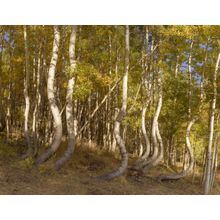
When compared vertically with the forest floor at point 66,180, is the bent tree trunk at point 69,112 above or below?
above

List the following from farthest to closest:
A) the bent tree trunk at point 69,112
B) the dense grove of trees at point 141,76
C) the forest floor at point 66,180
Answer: the dense grove of trees at point 141,76 → the bent tree trunk at point 69,112 → the forest floor at point 66,180

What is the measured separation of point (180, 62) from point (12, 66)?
8.79 meters

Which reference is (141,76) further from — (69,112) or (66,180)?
(66,180)

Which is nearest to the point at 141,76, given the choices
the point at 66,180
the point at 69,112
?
the point at 69,112

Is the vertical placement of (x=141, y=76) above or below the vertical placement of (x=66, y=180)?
above

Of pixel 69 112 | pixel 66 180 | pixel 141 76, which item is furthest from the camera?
pixel 141 76

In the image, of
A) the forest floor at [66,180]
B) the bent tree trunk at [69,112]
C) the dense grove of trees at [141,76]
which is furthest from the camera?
the dense grove of trees at [141,76]

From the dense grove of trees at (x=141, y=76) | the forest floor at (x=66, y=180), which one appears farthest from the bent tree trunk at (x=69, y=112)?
the dense grove of trees at (x=141, y=76)

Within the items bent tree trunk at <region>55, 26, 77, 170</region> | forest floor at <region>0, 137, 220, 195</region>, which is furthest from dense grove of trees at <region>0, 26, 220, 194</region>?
bent tree trunk at <region>55, 26, 77, 170</region>

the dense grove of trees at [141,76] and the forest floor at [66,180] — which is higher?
the dense grove of trees at [141,76]

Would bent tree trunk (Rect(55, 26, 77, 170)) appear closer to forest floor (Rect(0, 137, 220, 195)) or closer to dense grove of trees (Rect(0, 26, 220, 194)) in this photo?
forest floor (Rect(0, 137, 220, 195))

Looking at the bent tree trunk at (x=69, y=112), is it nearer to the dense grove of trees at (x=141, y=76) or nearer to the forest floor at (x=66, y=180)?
the forest floor at (x=66, y=180)

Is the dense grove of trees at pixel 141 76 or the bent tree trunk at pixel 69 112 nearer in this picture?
the bent tree trunk at pixel 69 112
